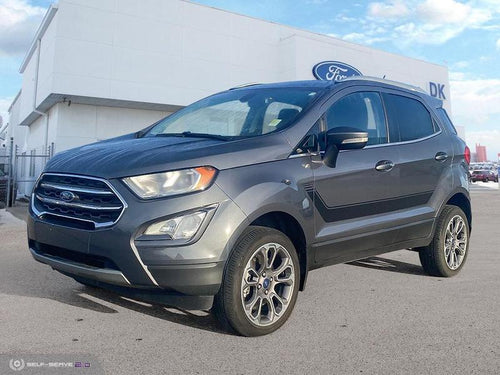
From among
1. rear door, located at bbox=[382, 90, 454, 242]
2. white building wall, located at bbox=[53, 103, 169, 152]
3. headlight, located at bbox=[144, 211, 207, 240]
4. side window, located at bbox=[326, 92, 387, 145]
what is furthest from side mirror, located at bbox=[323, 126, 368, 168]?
white building wall, located at bbox=[53, 103, 169, 152]

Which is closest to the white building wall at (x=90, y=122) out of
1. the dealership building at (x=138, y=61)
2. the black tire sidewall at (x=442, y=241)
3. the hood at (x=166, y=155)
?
the dealership building at (x=138, y=61)

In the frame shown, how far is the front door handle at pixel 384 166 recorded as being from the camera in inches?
157

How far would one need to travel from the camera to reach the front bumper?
2.78 meters

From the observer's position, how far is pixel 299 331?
3322 millimetres

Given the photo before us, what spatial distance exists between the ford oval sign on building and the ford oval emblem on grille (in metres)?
19.0

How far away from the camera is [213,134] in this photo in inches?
141

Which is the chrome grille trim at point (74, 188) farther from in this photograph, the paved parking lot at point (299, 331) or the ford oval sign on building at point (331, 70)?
the ford oval sign on building at point (331, 70)

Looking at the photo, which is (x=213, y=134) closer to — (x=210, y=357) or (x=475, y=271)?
(x=210, y=357)

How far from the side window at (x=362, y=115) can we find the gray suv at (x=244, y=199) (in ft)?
0.05

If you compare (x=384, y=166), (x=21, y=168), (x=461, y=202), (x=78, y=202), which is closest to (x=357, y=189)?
(x=384, y=166)

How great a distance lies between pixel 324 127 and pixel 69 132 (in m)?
15.2

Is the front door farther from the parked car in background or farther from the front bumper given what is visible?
the parked car in background

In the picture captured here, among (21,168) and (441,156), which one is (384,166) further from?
(21,168)

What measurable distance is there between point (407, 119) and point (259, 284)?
2.47 meters
